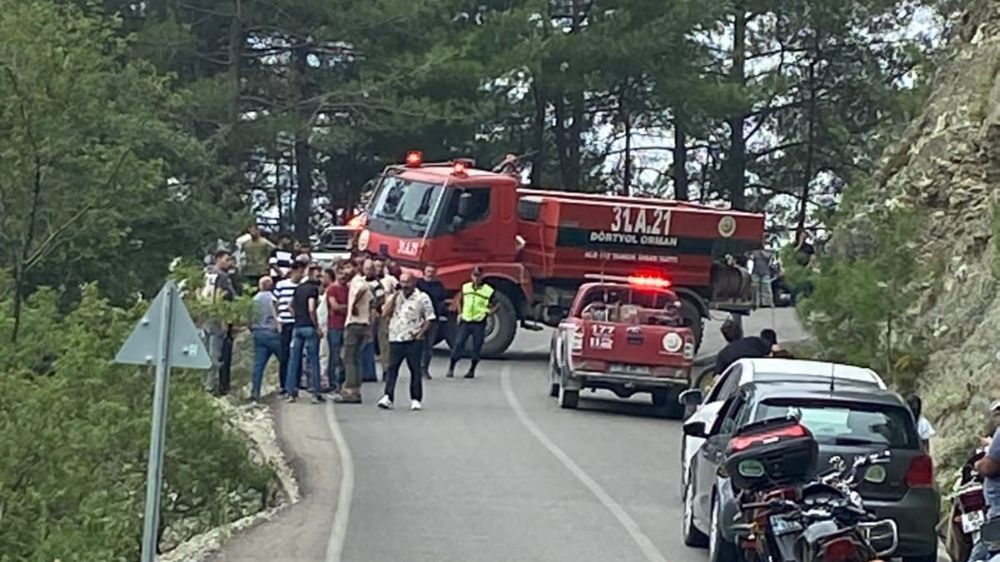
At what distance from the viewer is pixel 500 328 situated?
33000mm

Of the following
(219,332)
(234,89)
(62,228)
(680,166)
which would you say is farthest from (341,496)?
(680,166)

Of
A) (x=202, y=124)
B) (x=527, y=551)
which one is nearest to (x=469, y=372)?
(x=527, y=551)

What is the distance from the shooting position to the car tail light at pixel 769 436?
12.1 metres

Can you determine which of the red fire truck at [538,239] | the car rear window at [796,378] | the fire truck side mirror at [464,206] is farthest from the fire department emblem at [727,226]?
the car rear window at [796,378]

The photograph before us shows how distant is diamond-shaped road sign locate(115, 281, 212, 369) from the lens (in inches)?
468

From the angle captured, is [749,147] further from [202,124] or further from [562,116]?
[202,124]

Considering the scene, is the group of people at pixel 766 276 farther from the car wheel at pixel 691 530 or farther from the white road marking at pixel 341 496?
the car wheel at pixel 691 530

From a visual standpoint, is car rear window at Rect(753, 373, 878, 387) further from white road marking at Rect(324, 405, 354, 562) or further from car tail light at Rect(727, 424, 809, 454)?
white road marking at Rect(324, 405, 354, 562)

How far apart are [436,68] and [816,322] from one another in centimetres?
2297

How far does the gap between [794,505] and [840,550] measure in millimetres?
686

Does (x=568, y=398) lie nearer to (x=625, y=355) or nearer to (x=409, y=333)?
(x=625, y=355)

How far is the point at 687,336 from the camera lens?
26.4 meters

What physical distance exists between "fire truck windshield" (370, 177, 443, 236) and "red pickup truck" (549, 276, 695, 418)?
233 inches

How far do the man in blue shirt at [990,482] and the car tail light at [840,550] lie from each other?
84cm
